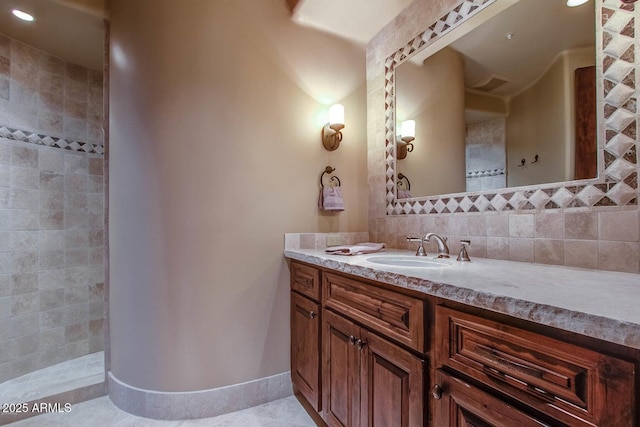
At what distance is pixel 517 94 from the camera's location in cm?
133

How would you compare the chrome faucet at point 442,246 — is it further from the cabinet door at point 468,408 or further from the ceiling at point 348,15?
the ceiling at point 348,15

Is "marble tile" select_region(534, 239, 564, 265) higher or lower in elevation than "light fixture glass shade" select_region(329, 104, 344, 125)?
lower

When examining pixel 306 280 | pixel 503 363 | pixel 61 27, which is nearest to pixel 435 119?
pixel 306 280

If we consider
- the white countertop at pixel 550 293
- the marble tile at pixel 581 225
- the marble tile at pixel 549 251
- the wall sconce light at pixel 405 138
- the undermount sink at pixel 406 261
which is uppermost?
the wall sconce light at pixel 405 138

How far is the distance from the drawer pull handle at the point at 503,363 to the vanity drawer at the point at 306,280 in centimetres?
87

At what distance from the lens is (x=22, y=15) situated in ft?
6.11

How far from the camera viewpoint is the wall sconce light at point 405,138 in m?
1.87

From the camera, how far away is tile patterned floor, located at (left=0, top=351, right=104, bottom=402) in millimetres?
1771

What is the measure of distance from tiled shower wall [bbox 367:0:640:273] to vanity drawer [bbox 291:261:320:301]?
642 millimetres

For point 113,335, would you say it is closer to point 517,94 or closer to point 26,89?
point 26,89

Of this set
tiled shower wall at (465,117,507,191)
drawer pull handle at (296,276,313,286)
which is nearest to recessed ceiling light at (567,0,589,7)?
tiled shower wall at (465,117,507,191)

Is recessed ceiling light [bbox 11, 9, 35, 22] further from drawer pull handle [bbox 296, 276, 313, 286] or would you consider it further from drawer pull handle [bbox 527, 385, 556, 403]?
drawer pull handle [bbox 527, 385, 556, 403]

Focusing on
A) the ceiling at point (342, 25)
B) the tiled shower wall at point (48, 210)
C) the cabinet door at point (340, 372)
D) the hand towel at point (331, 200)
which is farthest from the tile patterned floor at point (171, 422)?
the ceiling at point (342, 25)

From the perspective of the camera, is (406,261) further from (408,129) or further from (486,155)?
(408,129)
